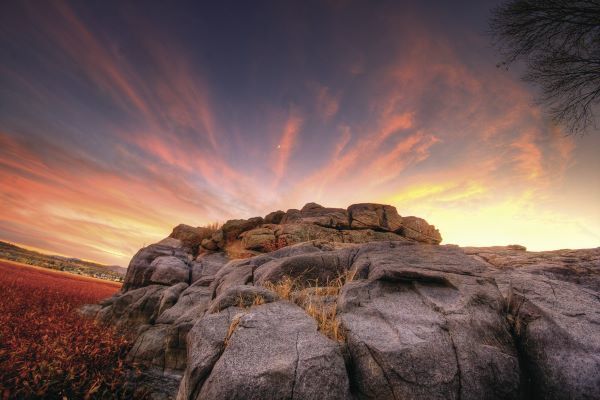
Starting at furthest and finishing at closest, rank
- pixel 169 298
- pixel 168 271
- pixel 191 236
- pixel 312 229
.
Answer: pixel 191 236 < pixel 312 229 < pixel 168 271 < pixel 169 298

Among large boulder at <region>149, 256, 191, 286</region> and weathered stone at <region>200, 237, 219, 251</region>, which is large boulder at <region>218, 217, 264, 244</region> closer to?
weathered stone at <region>200, 237, 219, 251</region>

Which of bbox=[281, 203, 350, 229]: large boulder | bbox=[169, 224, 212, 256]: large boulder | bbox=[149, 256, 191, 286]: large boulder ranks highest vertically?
bbox=[281, 203, 350, 229]: large boulder

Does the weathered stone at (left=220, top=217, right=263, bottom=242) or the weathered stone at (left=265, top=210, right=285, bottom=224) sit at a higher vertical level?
the weathered stone at (left=265, top=210, right=285, bottom=224)

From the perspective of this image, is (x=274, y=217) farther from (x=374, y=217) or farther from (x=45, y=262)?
(x=45, y=262)

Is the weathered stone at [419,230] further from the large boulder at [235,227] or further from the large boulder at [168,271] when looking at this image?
the large boulder at [168,271]

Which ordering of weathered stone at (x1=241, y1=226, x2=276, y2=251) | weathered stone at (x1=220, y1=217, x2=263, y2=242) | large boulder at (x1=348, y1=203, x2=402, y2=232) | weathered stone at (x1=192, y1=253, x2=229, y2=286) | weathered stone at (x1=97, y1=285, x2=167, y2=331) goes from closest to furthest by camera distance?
weathered stone at (x1=97, y1=285, x2=167, y2=331)
weathered stone at (x1=192, y1=253, x2=229, y2=286)
weathered stone at (x1=241, y1=226, x2=276, y2=251)
large boulder at (x1=348, y1=203, x2=402, y2=232)
weathered stone at (x1=220, y1=217, x2=263, y2=242)

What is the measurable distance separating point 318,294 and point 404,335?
355cm

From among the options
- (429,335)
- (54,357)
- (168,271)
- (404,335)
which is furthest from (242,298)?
(168,271)

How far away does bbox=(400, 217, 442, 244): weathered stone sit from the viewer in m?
25.1

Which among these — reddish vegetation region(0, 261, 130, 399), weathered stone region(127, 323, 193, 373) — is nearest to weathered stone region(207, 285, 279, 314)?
weathered stone region(127, 323, 193, 373)

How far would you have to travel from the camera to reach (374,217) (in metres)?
24.4

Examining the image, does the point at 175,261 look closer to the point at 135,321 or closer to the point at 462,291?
the point at 135,321

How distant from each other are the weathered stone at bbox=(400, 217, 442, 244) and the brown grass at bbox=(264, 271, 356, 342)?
1746 centimetres

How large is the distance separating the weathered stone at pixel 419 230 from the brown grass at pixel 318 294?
687 inches
